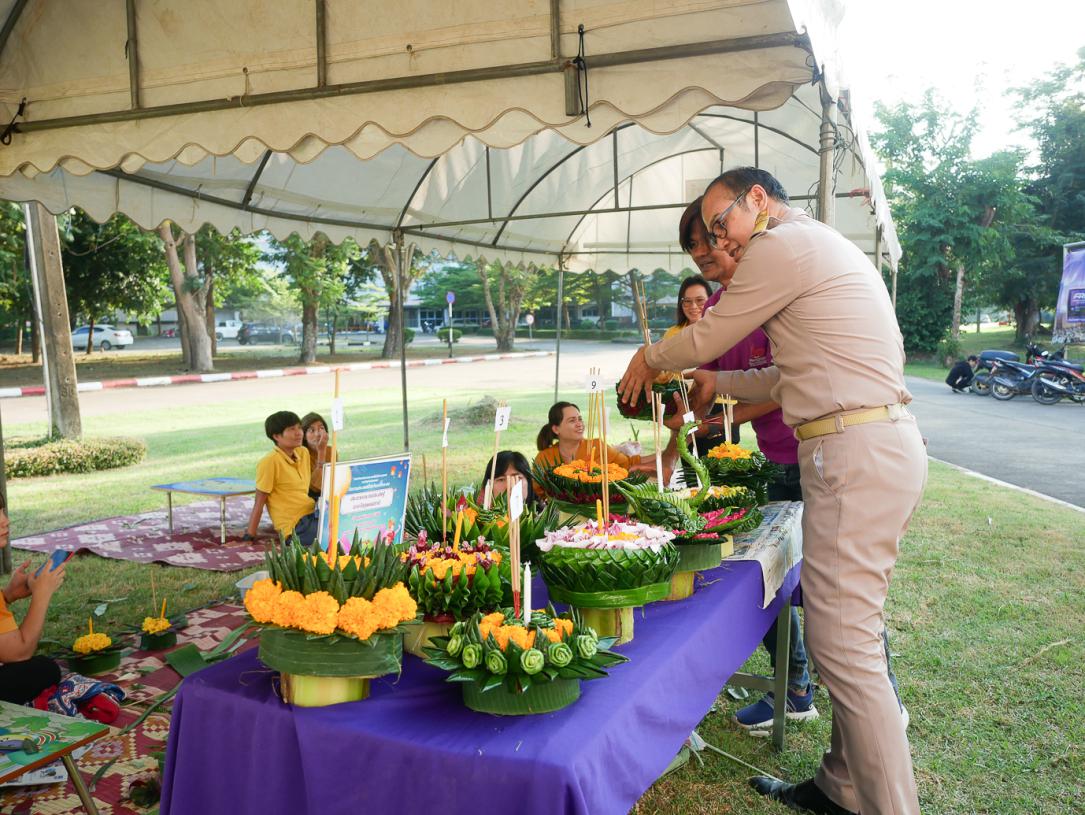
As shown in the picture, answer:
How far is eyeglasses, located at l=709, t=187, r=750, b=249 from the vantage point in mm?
2441

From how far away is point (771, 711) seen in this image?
3.44 meters

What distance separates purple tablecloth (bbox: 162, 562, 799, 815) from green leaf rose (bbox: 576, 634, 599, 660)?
3.9 inches

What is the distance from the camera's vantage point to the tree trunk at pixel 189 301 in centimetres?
1942

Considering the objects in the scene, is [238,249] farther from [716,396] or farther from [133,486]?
[716,396]

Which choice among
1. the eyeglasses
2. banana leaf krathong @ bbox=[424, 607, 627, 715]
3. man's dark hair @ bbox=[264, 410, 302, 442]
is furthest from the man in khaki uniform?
man's dark hair @ bbox=[264, 410, 302, 442]

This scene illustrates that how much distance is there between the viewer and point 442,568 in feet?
5.95

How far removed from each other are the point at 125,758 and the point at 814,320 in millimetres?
2911

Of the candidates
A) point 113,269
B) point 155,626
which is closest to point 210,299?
point 113,269

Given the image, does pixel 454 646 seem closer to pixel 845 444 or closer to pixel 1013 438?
pixel 845 444

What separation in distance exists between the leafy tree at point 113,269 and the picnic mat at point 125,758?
19.6 meters

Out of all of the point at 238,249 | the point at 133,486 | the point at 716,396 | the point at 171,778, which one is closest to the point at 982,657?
the point at 716,396

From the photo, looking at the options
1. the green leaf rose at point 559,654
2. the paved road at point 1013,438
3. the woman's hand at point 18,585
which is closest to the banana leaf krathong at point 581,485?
the green leaf rose at point 559,654

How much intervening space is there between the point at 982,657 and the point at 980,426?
10.2 metres

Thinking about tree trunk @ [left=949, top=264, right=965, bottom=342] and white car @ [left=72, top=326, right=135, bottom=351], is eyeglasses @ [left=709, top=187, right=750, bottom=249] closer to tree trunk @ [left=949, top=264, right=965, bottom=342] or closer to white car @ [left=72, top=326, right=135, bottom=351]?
tree trunk @ [left=949, top=264, right=965, bottom=342]
